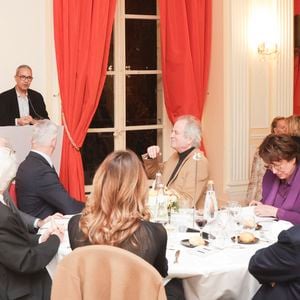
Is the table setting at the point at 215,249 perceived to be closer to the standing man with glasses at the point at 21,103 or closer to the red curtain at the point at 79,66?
the standing man with glasses at the point at 21,103

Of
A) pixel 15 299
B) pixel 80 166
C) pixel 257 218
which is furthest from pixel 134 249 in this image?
pixel 80 166

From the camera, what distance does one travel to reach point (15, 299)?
2520 mm

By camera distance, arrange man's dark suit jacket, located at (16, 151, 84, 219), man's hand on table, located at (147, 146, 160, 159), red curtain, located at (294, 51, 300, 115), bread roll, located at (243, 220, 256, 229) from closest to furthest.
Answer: bread roll, located at (243, 220, 256, 229) → man's dark suit jacket, located at (16, 151, 84, 219) → man's hand on table, located at (147, 146, 160, 159) → red curtain, located at (294, 51, 300, 115)

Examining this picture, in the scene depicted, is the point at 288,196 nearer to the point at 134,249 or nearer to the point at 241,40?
the point at 134,249

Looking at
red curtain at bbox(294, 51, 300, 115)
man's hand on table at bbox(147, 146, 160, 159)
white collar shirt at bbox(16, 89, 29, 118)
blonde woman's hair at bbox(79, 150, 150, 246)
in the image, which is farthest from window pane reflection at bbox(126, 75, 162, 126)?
blonde woman's hair at bbox(79, 150, 150, 246)

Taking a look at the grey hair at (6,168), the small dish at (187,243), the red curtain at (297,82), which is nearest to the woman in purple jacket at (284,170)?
the small dish at (187,243)


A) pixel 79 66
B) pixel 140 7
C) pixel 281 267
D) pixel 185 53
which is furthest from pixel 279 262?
pixel 140 7

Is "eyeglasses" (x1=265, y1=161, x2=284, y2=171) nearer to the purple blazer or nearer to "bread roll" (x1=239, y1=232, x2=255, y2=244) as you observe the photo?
the purple blazer

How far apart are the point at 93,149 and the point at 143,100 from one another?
81cm

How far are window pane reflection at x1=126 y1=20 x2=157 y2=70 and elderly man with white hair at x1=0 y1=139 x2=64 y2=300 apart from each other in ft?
12.5

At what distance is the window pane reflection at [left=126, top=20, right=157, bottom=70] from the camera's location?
630 cm

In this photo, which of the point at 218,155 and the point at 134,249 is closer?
the point at 134,249

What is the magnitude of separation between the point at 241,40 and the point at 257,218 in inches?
124

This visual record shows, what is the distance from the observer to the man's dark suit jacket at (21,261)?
7.86ft
